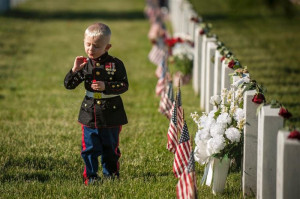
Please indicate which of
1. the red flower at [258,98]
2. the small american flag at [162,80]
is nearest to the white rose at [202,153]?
the red flower at [258,98]

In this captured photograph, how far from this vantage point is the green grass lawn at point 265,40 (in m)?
12.1

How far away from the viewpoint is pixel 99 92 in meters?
6.07

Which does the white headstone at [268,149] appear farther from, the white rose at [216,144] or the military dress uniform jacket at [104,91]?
the military dress uniform jacket at [104,91]

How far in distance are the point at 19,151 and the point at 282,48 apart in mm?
11287

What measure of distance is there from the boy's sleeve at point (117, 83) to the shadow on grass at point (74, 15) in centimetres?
1899

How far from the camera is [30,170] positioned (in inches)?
267

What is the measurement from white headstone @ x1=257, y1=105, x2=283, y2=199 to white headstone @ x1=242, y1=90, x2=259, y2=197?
19.9 inches

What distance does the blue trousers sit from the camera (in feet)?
20.2

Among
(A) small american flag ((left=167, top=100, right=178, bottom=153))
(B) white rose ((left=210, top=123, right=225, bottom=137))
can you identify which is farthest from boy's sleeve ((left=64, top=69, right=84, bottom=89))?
(B) white rose ((left=210, top=123, right=225, bottom=137))

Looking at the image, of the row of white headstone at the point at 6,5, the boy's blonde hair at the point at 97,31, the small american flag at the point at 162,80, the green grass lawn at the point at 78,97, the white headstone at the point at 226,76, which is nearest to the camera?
the boy's blonde hair at the point at 97,31

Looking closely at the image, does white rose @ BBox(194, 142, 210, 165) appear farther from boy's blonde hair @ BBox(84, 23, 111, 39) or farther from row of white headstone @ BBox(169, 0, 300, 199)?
boy's blonde hair @ BBox(84, 23, 111, 39)

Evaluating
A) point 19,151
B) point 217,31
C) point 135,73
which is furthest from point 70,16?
point 19,151

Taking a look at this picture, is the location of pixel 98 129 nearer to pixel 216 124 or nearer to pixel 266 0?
pixel 216 124

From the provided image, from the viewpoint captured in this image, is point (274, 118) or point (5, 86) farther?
point (5, 86)
